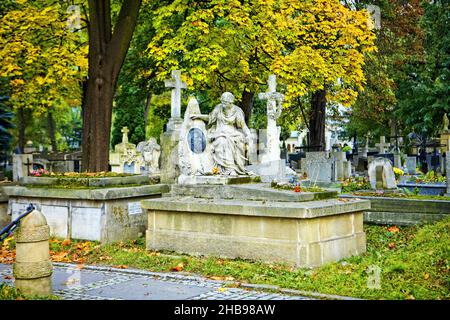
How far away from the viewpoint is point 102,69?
563 inches

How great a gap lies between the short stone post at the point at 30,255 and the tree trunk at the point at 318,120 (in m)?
17.6

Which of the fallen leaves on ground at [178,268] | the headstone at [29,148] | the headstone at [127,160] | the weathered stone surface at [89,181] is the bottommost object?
the fallen leaves on ground at [178,268]

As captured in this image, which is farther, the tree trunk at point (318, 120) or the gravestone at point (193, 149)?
the tree trunk at point (318, 120)

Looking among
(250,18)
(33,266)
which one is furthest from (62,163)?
(33,266)

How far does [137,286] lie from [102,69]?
7.48 m

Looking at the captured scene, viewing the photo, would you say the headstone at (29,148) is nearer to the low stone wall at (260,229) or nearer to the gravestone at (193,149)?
the gravestone at (193,149)

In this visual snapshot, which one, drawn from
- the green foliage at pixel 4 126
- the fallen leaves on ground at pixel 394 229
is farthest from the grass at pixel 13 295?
the green foliage at pixel 4 126

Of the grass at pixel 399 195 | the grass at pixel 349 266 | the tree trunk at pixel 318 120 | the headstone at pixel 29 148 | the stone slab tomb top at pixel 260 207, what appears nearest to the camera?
the grass at pixel 349 266

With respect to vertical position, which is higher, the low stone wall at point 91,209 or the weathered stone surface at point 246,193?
the weathered stone surface at point 246,193

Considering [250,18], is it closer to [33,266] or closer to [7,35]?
[7,35]

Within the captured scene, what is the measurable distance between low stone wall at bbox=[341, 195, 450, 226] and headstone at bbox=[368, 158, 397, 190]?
165 centimetres

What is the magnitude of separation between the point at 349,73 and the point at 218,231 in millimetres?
11203

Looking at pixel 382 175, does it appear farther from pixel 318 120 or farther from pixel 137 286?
pixel 318 120

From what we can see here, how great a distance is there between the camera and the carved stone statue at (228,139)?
11.4m
